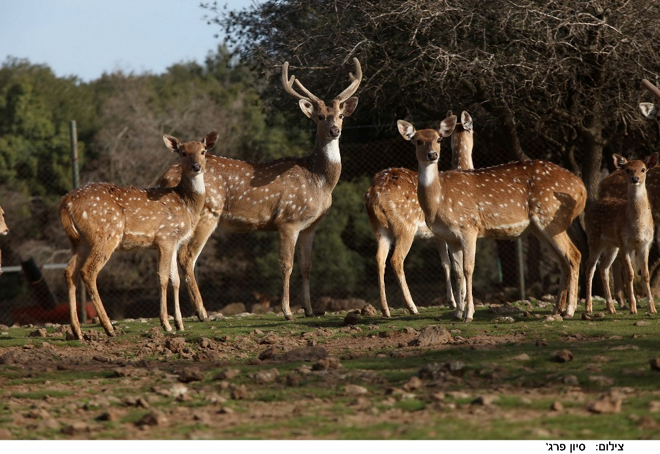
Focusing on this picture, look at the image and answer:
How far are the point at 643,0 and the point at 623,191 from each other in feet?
9.18

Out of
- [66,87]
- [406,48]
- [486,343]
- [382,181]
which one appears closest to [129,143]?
[66,87]

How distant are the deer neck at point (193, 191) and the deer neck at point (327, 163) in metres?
1.76

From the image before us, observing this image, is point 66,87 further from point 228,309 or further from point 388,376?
point 388,376

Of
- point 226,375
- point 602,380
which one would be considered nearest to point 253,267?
point 226,375

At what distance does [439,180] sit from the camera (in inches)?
408

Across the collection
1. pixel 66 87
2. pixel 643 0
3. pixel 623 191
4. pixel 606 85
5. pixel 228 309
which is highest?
pixel 66 87

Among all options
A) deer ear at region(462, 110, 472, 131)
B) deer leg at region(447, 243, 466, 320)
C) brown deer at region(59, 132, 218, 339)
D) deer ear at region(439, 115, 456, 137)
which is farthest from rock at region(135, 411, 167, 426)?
deer ear at region(462, 110, 472, 131)

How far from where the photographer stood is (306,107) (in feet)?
40.2

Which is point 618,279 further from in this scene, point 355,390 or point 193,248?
point 355,390

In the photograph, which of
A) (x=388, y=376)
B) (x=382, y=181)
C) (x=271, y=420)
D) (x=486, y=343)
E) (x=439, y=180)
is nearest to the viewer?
(x=271, y=420)

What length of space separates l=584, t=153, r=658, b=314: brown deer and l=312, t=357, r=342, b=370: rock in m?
3.93

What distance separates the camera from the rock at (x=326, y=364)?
7.18 meters

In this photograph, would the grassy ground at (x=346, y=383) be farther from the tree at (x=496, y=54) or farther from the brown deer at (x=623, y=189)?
the tree at (x=496, y=54)

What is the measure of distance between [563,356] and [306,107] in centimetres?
604
